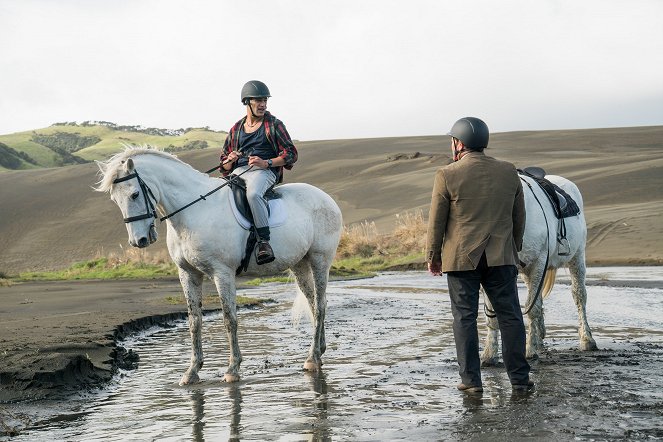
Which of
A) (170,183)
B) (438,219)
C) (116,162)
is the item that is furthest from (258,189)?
(438,219)

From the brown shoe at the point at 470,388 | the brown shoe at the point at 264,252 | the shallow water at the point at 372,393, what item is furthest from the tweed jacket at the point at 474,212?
the brown shoe at the point at 264,252

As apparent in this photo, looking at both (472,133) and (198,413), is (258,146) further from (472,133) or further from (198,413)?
(198,413)

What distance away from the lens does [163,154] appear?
1022cm

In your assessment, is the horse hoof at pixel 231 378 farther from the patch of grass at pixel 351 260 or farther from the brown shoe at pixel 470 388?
the patch of grass at pixel 351 260

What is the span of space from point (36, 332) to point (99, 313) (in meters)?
3.22

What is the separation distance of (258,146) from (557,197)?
141 inches

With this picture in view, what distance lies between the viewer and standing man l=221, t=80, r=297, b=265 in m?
10.5

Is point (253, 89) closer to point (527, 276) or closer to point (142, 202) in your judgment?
point (142, 202)

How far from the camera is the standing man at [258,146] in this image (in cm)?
1045

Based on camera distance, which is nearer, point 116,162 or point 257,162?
point 116,162

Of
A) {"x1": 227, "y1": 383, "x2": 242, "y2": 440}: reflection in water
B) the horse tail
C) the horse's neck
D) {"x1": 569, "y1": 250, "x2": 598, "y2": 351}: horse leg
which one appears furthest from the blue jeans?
{"x1": 569, "y1": 250, "x2": 598, "y2": 351}: horse leg

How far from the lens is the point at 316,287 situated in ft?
36.8

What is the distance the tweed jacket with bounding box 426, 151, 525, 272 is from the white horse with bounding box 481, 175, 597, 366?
1.58 meters

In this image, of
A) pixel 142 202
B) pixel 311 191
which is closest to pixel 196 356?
pixel 142 202
